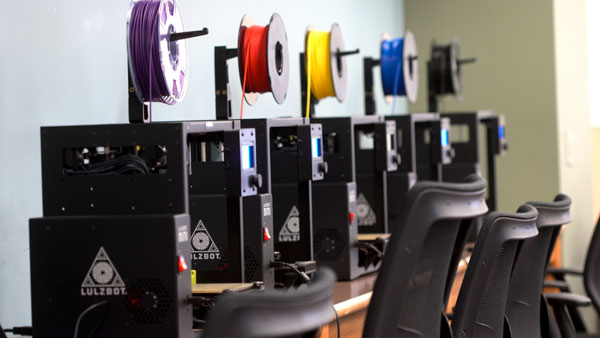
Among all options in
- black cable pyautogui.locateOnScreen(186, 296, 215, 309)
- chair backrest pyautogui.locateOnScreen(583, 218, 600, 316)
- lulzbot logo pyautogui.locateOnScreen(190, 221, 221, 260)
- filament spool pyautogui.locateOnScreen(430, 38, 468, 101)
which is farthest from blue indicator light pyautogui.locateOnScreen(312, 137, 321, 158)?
filament spool pyautogui.locateOnScreen(430, 38, 468, 101)

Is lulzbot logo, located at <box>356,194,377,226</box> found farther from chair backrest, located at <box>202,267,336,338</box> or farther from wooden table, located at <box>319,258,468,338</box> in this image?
chair backrest, located at <box>202,267,336,338</box>

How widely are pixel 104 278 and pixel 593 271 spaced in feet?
8.08

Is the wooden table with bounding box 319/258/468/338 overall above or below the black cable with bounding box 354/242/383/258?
below

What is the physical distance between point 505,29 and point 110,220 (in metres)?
4.40

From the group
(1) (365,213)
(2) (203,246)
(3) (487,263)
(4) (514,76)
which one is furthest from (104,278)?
(4) (514,76)

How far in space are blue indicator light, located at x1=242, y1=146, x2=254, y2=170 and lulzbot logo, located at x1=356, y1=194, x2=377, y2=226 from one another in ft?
4.03

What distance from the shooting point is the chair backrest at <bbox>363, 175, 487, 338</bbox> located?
1678 mm

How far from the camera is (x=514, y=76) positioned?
5.95m

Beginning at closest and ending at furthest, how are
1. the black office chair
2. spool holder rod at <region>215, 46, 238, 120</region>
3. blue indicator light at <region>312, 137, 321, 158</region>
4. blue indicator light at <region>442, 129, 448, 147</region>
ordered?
1. spool holder rod at <region>215, 46, 238, 120</region>
2. blue indicator light at <region>312, 137, 321, 158</region>
3. the black office chair
4. blue indicator light at <region>442, 129, 448, 147</region>

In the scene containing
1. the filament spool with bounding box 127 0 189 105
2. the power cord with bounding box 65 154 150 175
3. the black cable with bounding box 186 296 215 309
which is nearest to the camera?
the black cable with bounding box 186 296 215 309

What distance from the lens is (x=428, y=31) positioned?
244 inches

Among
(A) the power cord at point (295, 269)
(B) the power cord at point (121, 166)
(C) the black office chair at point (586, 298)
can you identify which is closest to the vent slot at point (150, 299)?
(B) the power cord at point (121, 166)

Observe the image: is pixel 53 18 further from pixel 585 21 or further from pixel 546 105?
pixel 585 21

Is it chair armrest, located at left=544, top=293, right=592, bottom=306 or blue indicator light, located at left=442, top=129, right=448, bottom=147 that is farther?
blue indicator light, located at left=442, top=129, right=448, bottom=147
